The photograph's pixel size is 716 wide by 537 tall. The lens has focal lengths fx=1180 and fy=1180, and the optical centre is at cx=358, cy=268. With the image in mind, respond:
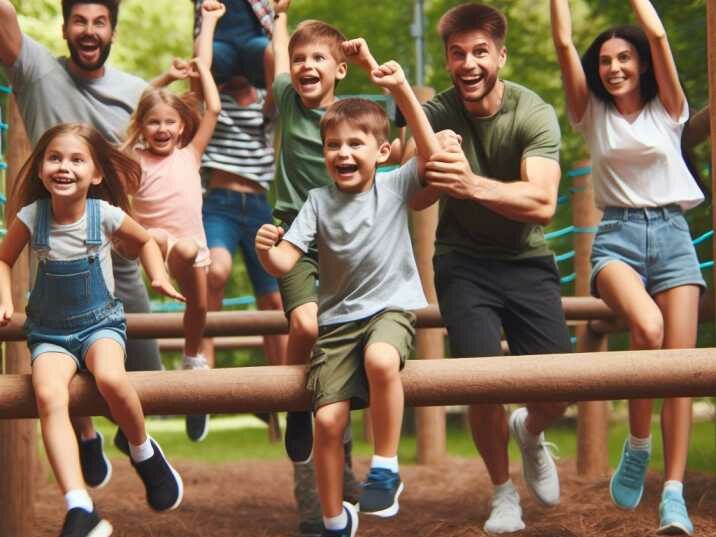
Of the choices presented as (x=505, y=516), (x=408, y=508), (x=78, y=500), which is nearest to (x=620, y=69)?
(x=505, y=516)

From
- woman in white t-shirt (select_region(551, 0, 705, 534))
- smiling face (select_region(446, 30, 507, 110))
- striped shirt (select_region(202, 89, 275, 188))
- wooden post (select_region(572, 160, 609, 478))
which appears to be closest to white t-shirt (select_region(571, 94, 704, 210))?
woman in white t-shirt (select_region(551, 0, 705, 534))

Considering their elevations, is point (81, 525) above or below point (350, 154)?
below

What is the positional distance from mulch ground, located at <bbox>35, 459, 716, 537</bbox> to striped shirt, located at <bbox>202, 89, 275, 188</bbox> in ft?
5.86

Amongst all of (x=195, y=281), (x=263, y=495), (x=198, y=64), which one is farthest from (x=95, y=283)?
(x=263, y=495)

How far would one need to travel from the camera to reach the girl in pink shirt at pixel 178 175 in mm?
5207

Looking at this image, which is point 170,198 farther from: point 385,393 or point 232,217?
point 385,393

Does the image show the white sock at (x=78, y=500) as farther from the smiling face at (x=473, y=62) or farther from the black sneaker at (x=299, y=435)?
the smiling face at (x=473, y=62)

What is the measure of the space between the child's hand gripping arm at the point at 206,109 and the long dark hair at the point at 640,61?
167 centimetres

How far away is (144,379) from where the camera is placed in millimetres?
3982

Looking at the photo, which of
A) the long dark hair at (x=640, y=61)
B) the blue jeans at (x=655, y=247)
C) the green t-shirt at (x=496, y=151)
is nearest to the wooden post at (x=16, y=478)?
the green t-shirt at (x=496, y=151)

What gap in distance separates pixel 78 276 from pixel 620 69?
2.22 m

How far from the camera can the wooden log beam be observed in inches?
152

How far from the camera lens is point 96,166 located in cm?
423

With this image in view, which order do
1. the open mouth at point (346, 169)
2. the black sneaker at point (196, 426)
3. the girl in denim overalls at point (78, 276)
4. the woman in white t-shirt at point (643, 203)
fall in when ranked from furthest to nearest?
the black sneaker at point (196, 426) < the woman in white t-shirt at point (643, 203) < the open mouth at point (346, 169) < the girl in denim overalls at point (78, 276)
